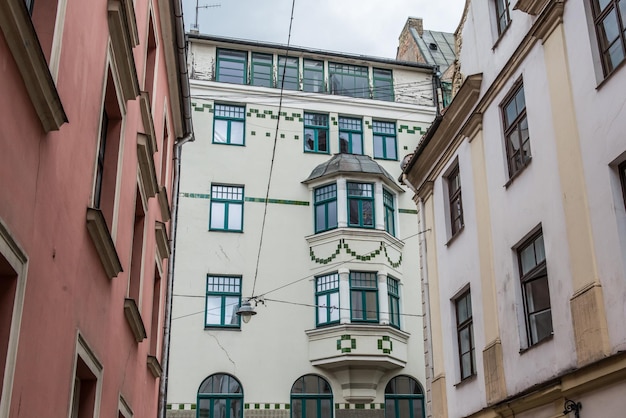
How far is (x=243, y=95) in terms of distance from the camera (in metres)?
26.0

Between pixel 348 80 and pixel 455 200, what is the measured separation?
11926 millimetres

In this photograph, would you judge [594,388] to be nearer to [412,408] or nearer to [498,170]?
[498,170]

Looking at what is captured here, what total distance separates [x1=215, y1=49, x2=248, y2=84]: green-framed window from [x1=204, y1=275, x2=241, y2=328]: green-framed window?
699 centimetres

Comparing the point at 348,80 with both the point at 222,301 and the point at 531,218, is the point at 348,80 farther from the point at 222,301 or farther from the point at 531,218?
the point at 531,218

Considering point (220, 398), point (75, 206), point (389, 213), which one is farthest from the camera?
point (389, 213)

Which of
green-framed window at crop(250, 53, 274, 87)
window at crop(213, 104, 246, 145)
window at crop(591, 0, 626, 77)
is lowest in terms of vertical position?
window at crop(591, 0, 626, 77)

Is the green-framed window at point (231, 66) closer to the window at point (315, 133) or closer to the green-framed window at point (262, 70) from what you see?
the green-framed window at point (262, 70)

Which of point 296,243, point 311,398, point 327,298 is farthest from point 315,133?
point 311,398

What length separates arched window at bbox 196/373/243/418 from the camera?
73.0ft

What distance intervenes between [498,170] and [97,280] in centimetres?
795

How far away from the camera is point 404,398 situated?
926 inches

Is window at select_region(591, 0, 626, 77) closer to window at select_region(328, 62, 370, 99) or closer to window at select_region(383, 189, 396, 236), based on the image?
window at select_region(383, 189, 396, 236)

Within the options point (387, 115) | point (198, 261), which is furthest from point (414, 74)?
point (198, 261)

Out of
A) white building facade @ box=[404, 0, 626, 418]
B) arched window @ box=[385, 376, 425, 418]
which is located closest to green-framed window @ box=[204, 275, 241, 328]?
arched window @ box=[385, 376, 425, 418]
